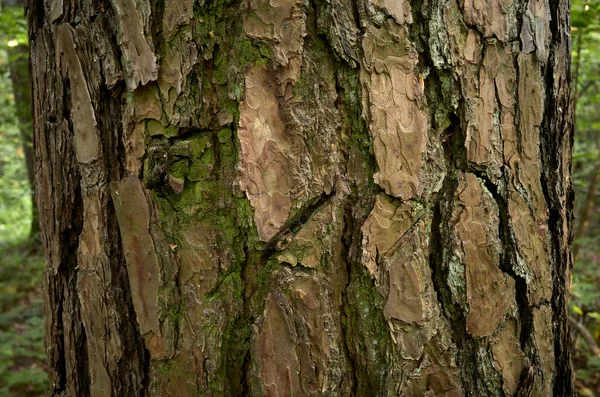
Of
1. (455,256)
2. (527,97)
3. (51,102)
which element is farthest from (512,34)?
(51,102)

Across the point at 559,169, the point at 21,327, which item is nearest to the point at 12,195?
the point at 21,327

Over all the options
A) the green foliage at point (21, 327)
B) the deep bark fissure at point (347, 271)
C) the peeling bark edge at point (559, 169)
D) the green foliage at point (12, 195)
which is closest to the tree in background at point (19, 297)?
the green foliage at point (21, 327)

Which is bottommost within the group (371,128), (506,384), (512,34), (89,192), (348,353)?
(506,384)

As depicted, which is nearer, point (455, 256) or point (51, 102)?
point (455, 256)

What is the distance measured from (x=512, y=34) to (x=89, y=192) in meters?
1.03

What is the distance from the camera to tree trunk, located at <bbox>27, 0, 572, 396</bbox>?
95 cm

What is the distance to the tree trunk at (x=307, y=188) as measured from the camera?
0.95 metres

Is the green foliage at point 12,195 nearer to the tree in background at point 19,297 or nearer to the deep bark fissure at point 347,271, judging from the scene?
the tree in background at point 19,297

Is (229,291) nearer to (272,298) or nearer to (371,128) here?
(272,298)

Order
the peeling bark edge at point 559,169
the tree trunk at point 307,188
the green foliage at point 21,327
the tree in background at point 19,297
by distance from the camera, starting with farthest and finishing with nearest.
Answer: the tree in background at point 19,297, the green foliage at point 21,327, the peeling bark edge at point 559,169, the tree trunk at point 307,188

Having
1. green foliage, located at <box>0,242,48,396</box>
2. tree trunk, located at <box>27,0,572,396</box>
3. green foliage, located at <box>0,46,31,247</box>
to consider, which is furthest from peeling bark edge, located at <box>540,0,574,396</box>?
green foliage, located at <box>0,46,31,247</box>

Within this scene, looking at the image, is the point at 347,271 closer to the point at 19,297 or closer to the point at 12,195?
the point at 19,297

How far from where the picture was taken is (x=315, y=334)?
97 cm

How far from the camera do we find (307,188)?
Result: 958 millimetres
